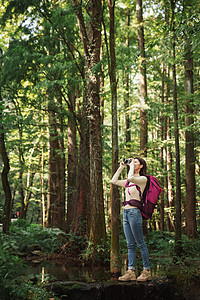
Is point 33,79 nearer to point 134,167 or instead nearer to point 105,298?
point 134,167

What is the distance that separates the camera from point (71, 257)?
33.7 feet

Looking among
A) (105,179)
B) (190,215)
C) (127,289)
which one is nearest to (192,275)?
(127,289)

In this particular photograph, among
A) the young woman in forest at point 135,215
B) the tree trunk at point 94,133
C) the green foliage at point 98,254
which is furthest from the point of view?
the tree trunk at point 94,133

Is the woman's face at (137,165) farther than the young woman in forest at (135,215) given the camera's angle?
Yes

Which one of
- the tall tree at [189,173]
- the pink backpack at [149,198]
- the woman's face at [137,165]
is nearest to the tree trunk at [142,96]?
the tall tree at [189,173]

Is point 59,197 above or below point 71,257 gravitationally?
above

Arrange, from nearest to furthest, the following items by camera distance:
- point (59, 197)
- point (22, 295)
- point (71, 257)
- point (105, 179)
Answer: point (22, 295) → point (71, 257) → point (59, 197) → point (105, 179)

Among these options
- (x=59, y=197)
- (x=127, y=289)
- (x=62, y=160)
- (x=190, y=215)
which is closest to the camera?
(x=127, y=289)

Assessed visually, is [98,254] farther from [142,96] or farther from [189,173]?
[142,96]

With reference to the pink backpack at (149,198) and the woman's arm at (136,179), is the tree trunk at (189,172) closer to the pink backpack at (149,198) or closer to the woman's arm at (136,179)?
the pink backpack at (149,198)

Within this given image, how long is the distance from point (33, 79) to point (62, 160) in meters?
6.61

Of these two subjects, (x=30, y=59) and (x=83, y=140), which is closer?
(x=83, y=140)

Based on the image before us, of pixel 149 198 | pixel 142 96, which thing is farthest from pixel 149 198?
pixel 142 96

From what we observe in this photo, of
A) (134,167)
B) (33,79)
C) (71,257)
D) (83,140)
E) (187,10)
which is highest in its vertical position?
(187,10)
